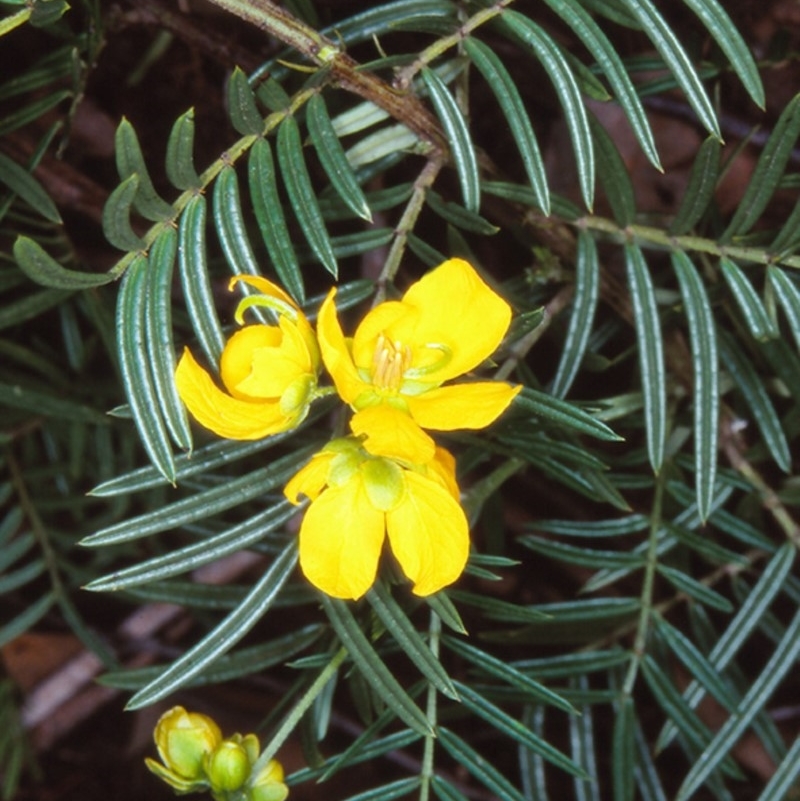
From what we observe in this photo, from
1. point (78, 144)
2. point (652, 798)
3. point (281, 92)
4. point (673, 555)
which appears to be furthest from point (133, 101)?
point (652, 798)

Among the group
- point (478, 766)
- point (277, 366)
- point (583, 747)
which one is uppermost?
point (277, 366)

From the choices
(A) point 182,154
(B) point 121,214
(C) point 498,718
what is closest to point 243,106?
(A) point 182,154

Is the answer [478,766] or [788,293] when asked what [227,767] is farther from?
[788,293]

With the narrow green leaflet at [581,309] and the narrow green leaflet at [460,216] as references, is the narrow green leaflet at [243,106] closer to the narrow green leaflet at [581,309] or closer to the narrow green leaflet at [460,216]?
the narrow green leaflet at [460,216]

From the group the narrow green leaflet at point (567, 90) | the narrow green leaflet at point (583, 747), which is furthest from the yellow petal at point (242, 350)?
the narrow green leaflet at point (583, 747)

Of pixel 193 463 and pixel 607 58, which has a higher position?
pixel 607 58
